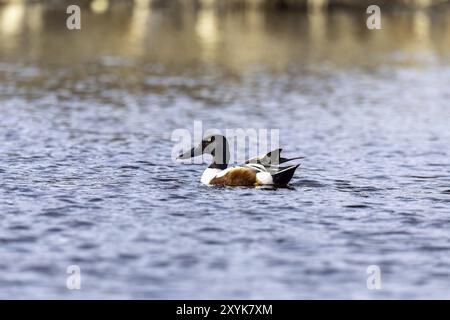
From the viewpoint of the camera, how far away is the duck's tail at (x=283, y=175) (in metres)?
18.1

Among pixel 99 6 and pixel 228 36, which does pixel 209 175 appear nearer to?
pixel 228 36

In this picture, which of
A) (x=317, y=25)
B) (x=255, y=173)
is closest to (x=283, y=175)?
(x=255, y=173)

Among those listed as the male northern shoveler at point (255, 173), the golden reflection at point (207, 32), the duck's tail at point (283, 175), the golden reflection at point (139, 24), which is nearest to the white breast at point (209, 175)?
the male northern shoveler at point (255, 173)

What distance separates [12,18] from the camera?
60.1 m

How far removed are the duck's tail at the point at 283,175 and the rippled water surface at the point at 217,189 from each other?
1.54ft

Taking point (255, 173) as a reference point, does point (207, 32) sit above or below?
above

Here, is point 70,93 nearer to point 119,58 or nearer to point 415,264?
point 119,58

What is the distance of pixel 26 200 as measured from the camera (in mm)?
16969

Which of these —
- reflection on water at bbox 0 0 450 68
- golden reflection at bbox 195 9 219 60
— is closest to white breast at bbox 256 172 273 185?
reflection on water at bbox 0 0 450 68

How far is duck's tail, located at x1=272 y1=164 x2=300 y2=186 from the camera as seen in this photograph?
18094mm

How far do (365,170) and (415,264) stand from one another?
7220mm

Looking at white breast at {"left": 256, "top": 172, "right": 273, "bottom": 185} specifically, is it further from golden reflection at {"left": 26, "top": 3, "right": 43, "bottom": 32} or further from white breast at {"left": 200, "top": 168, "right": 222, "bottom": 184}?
golden reflection at {"left": 26, "top": 3, "right": 43, "bottom": 32}

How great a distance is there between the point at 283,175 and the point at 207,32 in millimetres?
37821

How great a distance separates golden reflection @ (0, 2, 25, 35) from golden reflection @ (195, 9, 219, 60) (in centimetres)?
920
